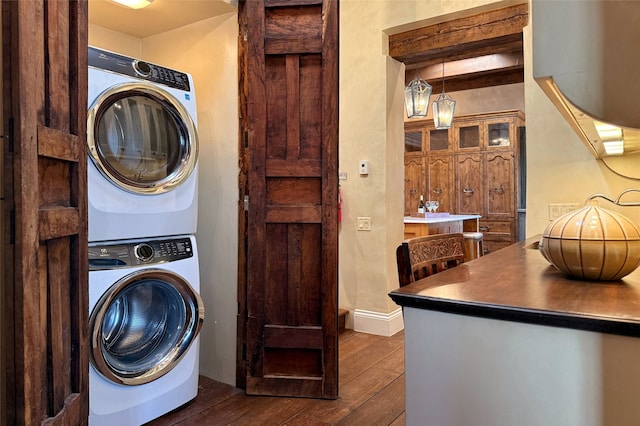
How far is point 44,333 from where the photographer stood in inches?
41.6

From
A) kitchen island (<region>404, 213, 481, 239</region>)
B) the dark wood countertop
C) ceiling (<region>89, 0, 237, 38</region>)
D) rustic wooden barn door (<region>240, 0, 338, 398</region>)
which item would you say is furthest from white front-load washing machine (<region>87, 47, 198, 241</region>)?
→ kitchen island (<region>404, 213, 481, 239</region>)

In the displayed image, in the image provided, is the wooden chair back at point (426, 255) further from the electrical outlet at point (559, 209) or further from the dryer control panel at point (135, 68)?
the dryer control panel at point (135, 68)

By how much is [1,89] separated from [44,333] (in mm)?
593

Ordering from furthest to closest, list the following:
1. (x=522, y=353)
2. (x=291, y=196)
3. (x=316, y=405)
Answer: (x=291, y=196), (x=316, y=405), (x=522, y=353)

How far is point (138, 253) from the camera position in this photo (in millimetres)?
1962

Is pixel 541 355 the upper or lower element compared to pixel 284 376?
Result: upper

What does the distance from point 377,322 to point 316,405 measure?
50.0 inches

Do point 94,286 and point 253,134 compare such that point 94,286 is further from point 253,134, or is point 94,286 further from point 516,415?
point 516,415

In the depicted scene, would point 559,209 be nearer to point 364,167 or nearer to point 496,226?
point 364,167

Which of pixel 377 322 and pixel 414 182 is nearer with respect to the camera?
pixel 377 322

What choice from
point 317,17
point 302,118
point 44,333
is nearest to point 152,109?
point 302,118

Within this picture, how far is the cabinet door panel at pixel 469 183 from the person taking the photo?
6551mm

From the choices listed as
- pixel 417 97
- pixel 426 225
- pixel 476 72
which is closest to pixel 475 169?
pixel 476 72

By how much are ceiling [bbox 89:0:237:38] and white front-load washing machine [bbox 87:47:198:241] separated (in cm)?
51
